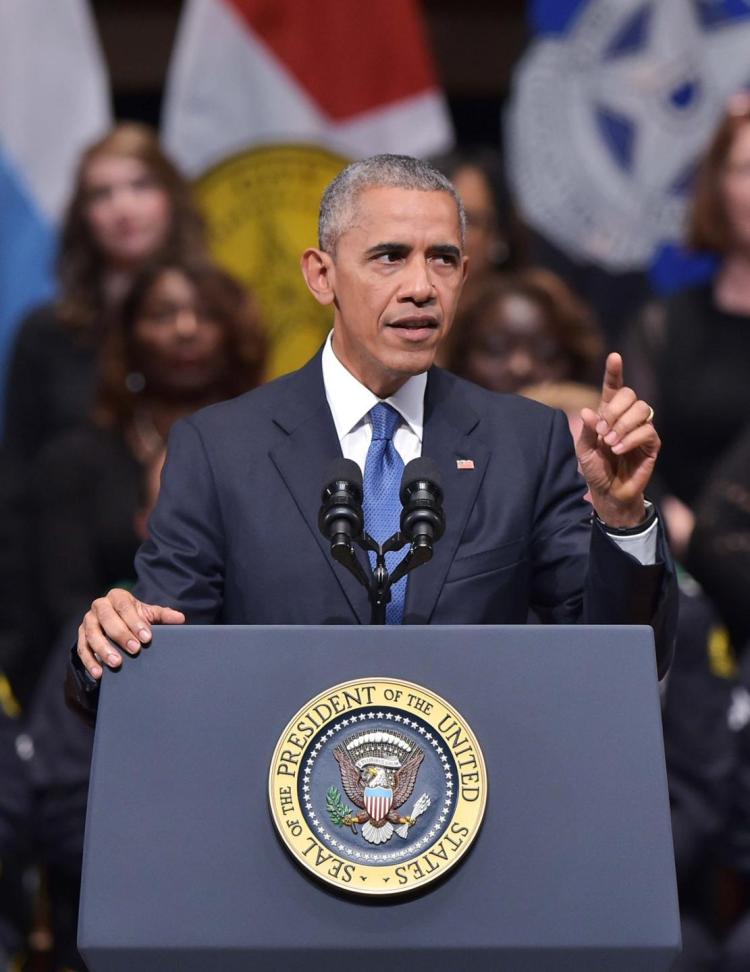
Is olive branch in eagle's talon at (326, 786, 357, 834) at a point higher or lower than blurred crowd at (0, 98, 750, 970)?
lower

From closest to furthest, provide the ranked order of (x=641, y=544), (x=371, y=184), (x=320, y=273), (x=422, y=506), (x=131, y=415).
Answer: (x=422, y=506) < (x=641, y=544) < (x=371, y=184) < (x=320, y=273) < (x=131, y=415)

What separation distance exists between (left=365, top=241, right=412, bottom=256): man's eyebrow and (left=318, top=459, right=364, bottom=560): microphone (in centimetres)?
31

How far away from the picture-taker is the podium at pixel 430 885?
1862 millimetres

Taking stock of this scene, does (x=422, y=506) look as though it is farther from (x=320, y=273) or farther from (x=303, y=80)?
(x=303, y=80)

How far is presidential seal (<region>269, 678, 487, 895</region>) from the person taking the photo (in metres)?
1.89

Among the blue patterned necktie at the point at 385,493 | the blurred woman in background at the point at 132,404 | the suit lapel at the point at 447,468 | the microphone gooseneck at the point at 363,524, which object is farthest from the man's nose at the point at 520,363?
the microphone gooseneck at the point at 363,524

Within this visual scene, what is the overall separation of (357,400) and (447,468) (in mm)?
154

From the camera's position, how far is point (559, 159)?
5.04 m

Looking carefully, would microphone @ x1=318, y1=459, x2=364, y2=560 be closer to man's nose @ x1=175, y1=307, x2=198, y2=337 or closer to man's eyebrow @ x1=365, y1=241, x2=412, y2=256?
man's eyebrow @ x1=365, y1=241, x2=412, y2=256

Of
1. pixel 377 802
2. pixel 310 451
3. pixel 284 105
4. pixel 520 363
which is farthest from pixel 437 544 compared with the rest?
pixel 284 105

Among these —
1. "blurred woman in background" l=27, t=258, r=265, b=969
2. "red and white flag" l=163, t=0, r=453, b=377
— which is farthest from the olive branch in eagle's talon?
"red and white flag" l=163, t=0, r=453, b=377

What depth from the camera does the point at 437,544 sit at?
223 cm

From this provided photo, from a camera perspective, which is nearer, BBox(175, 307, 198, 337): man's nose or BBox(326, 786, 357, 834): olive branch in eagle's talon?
BBox(326, 786, 357, 834): olive branch in eagle's talon

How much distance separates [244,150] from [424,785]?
3.56 metres
